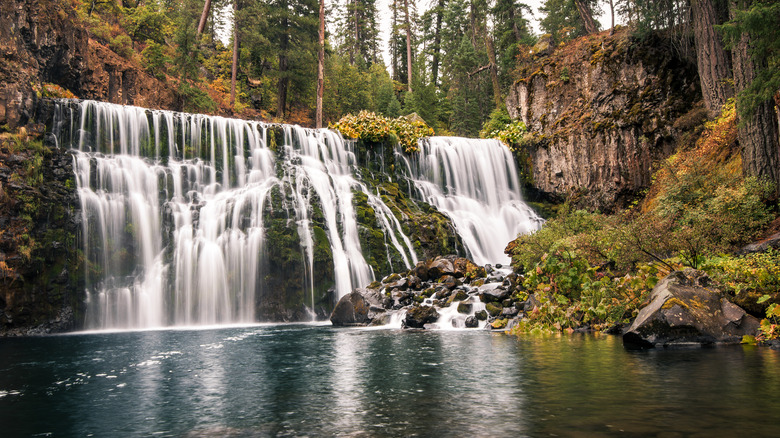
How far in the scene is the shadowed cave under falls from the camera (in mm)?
17766

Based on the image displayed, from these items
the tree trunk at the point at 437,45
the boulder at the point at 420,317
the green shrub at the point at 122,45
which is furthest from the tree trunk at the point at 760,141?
the tree trunk at the point at 437,45

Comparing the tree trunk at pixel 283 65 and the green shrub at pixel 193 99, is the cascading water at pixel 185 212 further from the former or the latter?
the tree trunk at pixel 283 65

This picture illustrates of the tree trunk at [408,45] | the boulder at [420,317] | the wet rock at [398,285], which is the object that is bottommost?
the boulder at [420,317]

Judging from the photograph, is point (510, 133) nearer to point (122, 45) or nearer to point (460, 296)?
point (460, 296)

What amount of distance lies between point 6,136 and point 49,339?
25.3ft

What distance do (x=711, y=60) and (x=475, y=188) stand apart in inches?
482

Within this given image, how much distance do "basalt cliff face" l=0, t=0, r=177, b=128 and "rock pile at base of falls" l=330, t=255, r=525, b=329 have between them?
13.8m

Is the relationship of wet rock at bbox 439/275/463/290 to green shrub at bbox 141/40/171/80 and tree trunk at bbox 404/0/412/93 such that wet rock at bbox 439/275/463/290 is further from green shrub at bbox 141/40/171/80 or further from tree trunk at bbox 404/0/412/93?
tree trunk at bbox 404/0/412/93

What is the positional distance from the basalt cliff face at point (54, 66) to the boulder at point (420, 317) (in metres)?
15.3

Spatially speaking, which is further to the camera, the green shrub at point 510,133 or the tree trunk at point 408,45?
the tree trunk at point 408,45

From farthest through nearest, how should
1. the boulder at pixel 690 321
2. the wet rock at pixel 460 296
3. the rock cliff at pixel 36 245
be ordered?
the rock cliff at pixel 36 245
the wet rock at pixel 460 296
the boulder at pixel 690 321

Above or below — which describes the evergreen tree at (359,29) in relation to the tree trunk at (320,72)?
above

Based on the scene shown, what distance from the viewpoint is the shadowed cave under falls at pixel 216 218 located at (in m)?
17.8

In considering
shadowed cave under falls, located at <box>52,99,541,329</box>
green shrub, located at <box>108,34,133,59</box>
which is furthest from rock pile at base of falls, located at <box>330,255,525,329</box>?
green shrub, located at <box>108,34,133,59</box>
